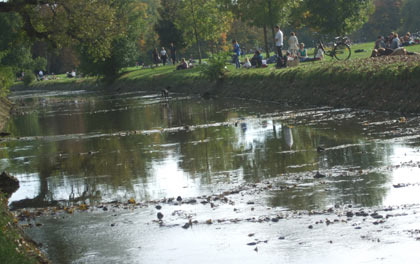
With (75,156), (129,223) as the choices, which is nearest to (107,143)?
(75,156)

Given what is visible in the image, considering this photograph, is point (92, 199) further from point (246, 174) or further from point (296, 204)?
point (296, 204)

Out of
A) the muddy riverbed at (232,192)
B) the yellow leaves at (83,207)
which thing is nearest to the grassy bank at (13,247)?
the muddy riverbed at (232,192)

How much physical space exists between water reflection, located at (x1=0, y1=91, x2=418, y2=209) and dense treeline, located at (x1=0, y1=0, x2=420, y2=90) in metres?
4.39

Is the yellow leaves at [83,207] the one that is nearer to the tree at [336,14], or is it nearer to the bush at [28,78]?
the tree at [336,14]

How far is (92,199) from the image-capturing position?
46.4 ft

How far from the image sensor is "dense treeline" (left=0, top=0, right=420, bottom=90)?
96.9 ft

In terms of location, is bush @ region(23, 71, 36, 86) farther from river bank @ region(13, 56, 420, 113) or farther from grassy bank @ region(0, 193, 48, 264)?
grassy bank @ region(0, 193, 48, 264)

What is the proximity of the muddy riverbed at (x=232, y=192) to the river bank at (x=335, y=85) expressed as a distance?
4.05ft

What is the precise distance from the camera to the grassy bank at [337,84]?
24.1m

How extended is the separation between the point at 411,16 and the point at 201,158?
3451 inches

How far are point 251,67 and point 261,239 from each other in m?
35.0

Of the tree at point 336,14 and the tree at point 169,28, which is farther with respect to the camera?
the tree at point 169,28

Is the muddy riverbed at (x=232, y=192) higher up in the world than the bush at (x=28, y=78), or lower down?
lower down

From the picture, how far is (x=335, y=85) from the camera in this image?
29.0m
